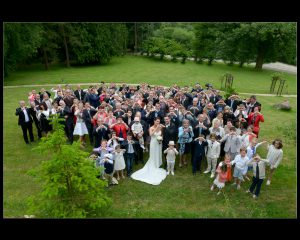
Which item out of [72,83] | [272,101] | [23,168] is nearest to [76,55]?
[72,83]

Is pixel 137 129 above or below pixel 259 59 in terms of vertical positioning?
above

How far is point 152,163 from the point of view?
11.5 metres

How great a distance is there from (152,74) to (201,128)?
25.6 metres

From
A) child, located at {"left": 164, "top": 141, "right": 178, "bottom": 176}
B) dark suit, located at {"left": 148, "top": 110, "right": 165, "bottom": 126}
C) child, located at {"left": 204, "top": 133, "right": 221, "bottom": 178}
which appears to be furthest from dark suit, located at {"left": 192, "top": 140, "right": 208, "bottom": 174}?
dark suit, located at {"left": 148, "top": 110, "right": 165, "bottom": 126}

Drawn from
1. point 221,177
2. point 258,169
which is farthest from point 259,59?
point 221,177

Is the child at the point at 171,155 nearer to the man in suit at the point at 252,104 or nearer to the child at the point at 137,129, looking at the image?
the child at the point at 137,129

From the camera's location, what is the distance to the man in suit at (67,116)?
12705 millimetres

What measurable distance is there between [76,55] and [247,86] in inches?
903

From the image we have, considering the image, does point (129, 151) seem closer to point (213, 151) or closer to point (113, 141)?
point (113, 141)

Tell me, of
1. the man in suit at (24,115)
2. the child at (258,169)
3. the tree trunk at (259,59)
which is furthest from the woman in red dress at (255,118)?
the tree trunk at (259,59)

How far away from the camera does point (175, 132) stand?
1170cm

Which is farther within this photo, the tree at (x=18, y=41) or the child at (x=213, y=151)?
the tree at (x=18, y=41)

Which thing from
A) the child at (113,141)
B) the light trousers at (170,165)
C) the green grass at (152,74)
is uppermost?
the child at (113,141)

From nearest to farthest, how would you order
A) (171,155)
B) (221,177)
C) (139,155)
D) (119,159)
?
(221,177)
(119,159)
(171,155)
(139,155)
